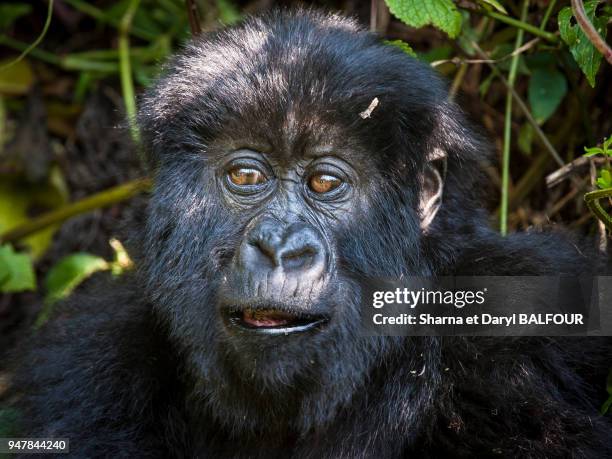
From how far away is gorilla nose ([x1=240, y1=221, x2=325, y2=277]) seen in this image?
3.34 m

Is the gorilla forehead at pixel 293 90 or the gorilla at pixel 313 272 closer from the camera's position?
the gorilla at pixel 313 272

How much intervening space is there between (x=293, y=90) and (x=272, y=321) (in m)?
0.97

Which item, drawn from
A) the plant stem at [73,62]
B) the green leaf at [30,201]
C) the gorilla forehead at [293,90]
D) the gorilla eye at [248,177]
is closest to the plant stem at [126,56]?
the plant stem at [73,62]

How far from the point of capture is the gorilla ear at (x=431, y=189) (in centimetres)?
393

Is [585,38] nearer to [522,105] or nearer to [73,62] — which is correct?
[522,105]

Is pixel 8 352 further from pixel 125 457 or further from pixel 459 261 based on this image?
pixel 459 261

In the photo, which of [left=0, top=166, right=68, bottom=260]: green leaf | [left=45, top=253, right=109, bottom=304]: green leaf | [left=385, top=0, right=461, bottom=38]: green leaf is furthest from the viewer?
[left=0, top=166, right=68, bottom=260]: green leaf

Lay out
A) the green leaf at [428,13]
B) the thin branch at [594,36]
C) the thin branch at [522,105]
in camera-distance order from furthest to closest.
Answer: the thin branch at [522,105], the green leaf at [428,13], the thin branch at [594,36]

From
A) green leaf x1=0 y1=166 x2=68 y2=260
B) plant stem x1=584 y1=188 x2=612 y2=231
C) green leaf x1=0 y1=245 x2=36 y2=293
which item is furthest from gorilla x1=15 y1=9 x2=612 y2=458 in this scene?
green leaf x1=0 y1=166 x2=68 y2=260

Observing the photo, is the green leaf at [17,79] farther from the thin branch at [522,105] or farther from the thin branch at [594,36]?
the thin branch at [594,36]

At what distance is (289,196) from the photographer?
3.73m

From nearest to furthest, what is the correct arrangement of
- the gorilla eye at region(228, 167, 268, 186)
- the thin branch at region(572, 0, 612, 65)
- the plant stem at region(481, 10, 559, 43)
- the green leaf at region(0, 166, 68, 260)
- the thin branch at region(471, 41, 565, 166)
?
the thin branch at region(572, 0, 612, 65) → the gorilla eye at region(228, 167, 268, 186) → the plant stem at region(481, 10, 559, 43) → the thin branch at region(471, 41, 565, 166) → the green leaf at region(0, 166, 68, 260)

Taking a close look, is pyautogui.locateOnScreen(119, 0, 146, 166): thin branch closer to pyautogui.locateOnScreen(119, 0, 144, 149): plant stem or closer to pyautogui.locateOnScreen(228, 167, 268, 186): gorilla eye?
pyautogui.locateOnScreen(119, 0, 144, 149): plant stem

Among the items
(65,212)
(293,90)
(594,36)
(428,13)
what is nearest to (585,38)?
(594,36)
